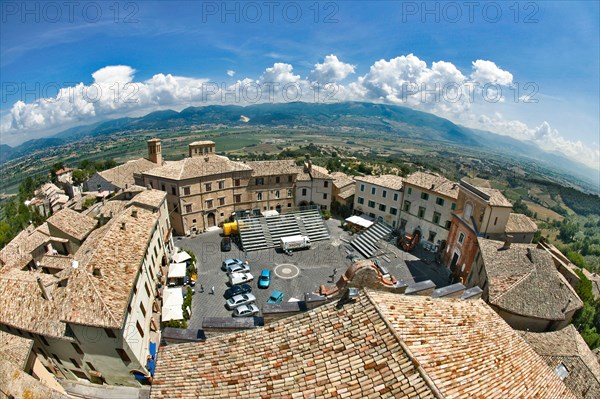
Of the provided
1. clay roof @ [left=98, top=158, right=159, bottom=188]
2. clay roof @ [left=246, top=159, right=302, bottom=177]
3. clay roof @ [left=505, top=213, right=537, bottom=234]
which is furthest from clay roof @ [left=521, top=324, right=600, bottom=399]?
clay roof @ [left=98, top=158, right=159, bottom=188]

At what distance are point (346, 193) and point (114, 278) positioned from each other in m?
41.3

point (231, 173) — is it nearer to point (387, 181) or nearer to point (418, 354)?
point (387, 181)

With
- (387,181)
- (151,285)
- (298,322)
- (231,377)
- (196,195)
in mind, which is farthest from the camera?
(387,181)

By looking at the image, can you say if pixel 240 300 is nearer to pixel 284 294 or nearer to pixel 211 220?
pixel 284 294

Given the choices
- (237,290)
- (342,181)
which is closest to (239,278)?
(237,290)

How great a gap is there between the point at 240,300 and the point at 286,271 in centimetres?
849

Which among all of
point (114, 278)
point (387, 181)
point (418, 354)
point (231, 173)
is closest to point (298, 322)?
point (418, 354)

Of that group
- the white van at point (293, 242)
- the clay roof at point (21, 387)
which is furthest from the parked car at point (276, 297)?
the clay roof at point (21, 387)

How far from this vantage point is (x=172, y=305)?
27.5m

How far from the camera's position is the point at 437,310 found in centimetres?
1251

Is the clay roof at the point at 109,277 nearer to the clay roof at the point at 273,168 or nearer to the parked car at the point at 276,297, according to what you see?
Answer: the parked car at the point at 276,297

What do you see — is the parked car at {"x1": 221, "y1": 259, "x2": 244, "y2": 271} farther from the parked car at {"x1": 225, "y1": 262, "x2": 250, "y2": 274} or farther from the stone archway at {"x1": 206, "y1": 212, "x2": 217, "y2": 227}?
the stone archway at {"x1": 206, "y1": 212, "x2": 217, "y2": 227}

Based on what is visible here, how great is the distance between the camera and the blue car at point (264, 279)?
33.5 metres

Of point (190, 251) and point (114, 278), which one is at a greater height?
point (114, 278)
